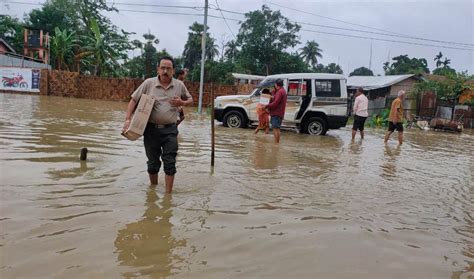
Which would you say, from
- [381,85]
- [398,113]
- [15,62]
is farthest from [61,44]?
[398,113]

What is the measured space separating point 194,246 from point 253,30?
50.8 metres

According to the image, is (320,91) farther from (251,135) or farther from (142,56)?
(142,56)

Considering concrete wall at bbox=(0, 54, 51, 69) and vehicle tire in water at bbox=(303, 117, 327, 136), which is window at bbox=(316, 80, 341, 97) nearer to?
vehicle tire in water at bbox=(303, 117, 327, 136)

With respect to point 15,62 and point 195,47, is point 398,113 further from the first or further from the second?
point 195,47

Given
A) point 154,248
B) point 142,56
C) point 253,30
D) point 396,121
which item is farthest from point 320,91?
point 253,30

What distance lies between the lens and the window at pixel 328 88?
1316 cm

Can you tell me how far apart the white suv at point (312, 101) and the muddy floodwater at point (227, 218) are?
5638mm

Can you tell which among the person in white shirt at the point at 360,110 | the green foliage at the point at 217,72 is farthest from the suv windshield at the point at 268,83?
the green foliage at the point at 217,72

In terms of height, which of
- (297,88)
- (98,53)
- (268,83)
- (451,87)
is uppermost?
(98,53)

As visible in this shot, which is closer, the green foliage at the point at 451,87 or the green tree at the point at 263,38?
the green foliage at the point at 451,87

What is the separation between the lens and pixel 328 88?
13.2 meters

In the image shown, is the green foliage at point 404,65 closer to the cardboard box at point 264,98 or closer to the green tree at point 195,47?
the green tree at point 195,47

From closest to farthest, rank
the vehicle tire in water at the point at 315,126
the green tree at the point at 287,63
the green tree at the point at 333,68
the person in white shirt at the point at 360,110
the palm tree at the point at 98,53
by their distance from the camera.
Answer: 1. the person in white shirt at the point at 360,110
2. the vehicle tire in water at the point at 315,126
3. the palm tree at the point at 98,53
4. the green tree at the point at 287,63
5. the green tree at the point at 333,68

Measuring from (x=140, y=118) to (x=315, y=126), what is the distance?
31.4 ft
